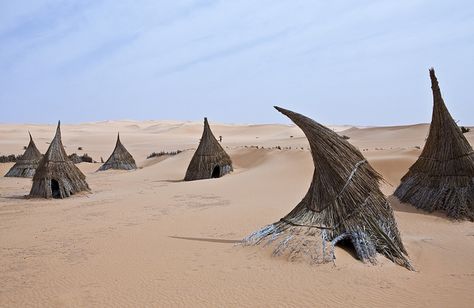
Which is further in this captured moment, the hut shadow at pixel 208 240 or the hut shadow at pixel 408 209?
the hut shadow at pixel 408 209

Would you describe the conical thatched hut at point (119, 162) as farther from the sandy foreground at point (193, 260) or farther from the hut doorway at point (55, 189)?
the sandy foreground at point (193, 260)

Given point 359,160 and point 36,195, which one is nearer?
point 359,160

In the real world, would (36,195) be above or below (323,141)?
below

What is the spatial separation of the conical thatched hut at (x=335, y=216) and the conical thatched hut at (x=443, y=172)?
12.4 feet

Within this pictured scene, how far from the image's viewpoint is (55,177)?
1393 cm

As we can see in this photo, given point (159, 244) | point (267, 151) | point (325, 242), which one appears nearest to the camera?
point (325, 242)

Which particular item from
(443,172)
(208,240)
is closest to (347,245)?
(208,240)

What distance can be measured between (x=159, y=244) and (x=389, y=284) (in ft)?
12.4

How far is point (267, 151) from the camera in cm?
2275

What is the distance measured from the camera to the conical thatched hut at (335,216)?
6199mm

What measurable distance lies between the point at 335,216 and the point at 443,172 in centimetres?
502

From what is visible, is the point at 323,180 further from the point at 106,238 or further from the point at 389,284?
the point at 106,238

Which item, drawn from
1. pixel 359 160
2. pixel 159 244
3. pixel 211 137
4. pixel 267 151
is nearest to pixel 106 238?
pixel 159 244

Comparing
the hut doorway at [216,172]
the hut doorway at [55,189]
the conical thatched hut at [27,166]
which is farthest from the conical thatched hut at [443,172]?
the conical thatched hut at [27,166]
